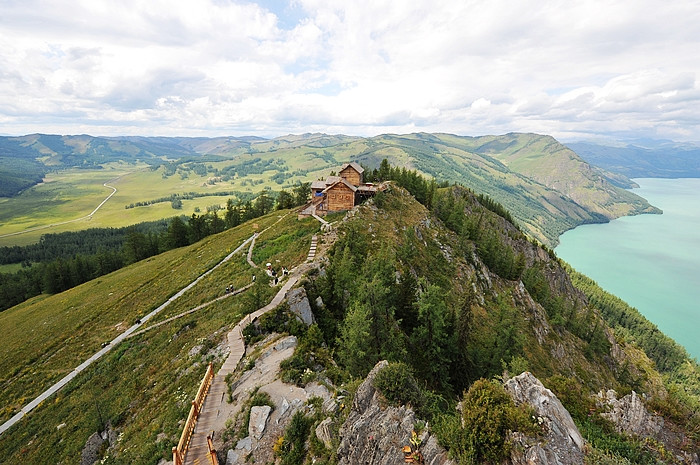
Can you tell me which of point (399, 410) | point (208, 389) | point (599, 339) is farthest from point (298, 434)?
point (599, 339)

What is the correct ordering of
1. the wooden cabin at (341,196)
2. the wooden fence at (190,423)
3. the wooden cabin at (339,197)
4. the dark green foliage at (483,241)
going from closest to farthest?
the wooden fence at (190,423) → the wooden cabin at (341,196) → the wooden cabin at (339,197) → the dark green foliage at (483,241)

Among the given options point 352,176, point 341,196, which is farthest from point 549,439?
point 352,176

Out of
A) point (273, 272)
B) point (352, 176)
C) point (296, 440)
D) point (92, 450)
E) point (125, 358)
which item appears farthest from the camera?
point (352, 176)

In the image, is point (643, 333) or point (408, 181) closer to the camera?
point (408, 181)

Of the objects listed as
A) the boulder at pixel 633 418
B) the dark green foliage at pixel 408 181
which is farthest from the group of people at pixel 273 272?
the dark green foliage at pixel 408 181

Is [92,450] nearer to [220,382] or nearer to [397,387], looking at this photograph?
[220,382]

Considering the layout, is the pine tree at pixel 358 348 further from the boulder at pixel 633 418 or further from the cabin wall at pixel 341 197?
the cabin wall at pixel 341 197
